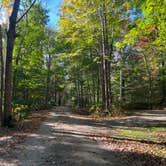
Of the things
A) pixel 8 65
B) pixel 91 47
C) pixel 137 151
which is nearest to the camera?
pixel 137 151

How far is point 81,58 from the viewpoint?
94.5 feet

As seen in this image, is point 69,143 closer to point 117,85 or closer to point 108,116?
point 108,116

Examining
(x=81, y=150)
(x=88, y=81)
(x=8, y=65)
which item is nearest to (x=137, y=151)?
(x=81, y=150)

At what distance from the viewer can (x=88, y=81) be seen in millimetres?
37219

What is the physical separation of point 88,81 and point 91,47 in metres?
15.1

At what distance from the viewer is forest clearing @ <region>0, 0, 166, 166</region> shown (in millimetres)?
7242

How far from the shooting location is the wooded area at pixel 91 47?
11.6m

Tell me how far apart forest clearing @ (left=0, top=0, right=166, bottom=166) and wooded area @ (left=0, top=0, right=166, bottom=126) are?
0.05 m

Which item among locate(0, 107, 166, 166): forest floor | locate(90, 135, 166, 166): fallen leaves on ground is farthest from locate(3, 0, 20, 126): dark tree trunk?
locate(90, 135, 166, 166): fallen leaves on ground

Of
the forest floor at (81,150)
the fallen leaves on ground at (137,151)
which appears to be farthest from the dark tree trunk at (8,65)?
the fallen leaves on ground at (137,151)

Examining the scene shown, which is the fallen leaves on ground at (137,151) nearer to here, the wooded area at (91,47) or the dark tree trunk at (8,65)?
the wooded area at (91,47)

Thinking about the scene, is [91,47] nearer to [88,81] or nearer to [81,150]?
[88,81]

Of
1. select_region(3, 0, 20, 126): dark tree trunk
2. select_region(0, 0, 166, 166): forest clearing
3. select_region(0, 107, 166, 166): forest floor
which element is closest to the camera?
select_region(0, 107, 166, 166): forest floor

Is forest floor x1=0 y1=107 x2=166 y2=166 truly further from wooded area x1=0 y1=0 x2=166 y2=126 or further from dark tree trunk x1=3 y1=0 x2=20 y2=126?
wooded area x1=0 y1=0 x2=166 y2=126
